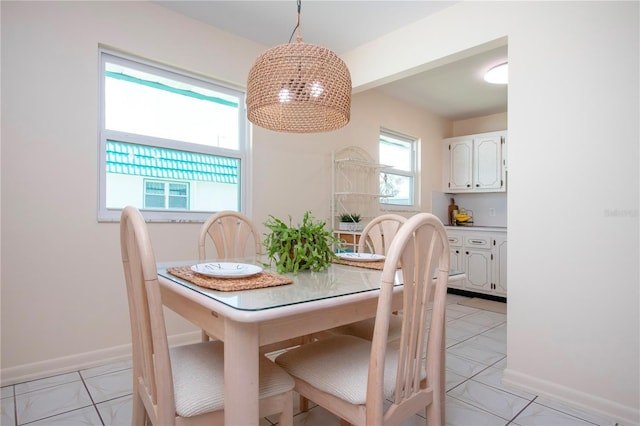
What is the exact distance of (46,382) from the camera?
2.04 metres

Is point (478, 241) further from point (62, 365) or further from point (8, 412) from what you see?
point (8, 412)

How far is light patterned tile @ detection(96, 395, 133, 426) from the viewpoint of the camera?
65.7 inches

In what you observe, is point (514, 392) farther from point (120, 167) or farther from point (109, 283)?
point (120, 167)

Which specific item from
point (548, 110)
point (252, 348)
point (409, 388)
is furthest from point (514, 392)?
A: point (252, 348)

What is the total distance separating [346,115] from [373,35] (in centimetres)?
152

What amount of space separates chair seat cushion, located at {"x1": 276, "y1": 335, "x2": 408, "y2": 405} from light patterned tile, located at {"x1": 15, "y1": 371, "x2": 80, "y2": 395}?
1507mm

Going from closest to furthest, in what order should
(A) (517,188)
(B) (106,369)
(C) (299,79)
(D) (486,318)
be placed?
(C) (299,79) → (A) (517,188) → (B) (106,369) → (D) (486,318)

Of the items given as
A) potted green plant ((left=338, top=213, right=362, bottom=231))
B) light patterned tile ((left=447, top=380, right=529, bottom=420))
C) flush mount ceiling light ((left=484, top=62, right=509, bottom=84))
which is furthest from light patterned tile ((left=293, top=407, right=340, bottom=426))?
flush mount ceiling light ((left=484, top=62, right=509, bottom=84))

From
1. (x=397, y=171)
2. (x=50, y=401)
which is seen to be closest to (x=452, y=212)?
(x=397, y=171)

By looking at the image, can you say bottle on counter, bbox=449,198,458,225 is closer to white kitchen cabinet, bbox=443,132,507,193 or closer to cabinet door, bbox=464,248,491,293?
white kitchen cabinet, bbox=443,132,507,193

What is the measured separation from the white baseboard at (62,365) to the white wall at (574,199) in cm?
240

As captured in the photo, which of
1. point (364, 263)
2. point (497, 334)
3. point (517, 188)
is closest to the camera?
point (364, 263)

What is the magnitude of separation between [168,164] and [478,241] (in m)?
3.46

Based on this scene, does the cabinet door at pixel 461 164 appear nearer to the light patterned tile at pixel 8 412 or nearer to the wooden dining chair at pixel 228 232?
the wooden dining chair at pixel 228 232
